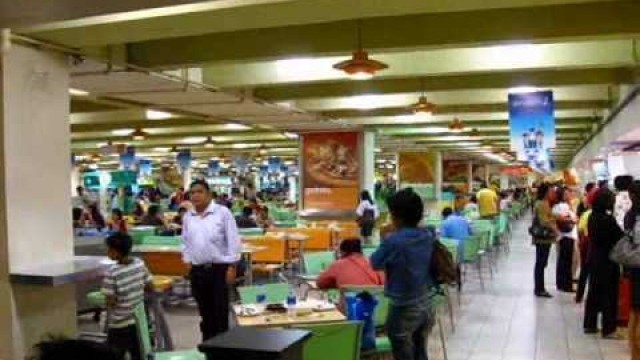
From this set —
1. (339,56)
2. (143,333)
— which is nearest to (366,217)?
(339,56)

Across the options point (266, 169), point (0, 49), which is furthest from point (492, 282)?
point (266, 169)

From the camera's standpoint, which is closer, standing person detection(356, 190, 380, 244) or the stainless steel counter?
the stainless steel counter

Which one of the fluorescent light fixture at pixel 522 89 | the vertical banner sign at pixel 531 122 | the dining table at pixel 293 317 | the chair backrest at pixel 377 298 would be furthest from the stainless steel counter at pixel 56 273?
the vertical banner sign at pixel 531 122

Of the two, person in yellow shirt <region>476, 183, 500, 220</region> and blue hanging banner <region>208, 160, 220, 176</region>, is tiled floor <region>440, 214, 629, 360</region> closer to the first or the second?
person in yellow shirt <region>476, 183, 500, 220</region>

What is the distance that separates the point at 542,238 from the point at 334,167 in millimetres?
6952

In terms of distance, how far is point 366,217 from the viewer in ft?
46.9

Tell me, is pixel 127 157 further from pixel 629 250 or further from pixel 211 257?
pixel 629 250

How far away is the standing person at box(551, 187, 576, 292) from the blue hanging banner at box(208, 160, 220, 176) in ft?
81.9

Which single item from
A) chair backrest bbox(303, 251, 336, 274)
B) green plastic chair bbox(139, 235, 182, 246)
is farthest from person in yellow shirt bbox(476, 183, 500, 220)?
chair backrest bbox(303, 251, 336, 274)

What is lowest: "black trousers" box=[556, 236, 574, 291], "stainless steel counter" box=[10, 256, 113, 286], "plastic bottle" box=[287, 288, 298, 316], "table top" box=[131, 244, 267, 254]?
"black trousers" box=[556, 236, 574, 291]

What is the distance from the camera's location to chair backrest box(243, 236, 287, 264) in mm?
11203

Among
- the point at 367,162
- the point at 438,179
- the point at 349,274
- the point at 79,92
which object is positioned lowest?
the point at 349,274

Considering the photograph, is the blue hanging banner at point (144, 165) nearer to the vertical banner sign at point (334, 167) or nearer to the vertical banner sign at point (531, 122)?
the vertical banner sign at point (334, 167)

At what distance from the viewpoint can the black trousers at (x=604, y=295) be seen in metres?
7.11
